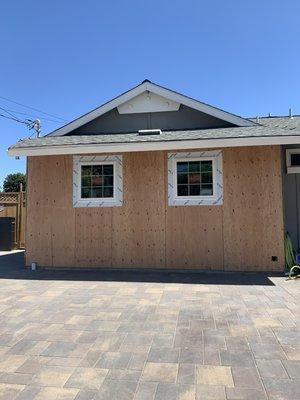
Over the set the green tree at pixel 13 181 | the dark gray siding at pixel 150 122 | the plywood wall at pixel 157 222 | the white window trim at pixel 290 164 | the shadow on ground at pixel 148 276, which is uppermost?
the green tree at pixel 13 181

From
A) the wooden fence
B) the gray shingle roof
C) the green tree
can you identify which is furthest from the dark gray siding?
the green tree

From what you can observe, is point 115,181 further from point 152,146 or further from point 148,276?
point 148,276

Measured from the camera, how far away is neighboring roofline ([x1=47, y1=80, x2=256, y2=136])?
916 cm

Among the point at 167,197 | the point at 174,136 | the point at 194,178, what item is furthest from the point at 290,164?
the point at 167,197

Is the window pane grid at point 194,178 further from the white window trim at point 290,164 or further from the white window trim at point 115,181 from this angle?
the white window trim at point 290,164

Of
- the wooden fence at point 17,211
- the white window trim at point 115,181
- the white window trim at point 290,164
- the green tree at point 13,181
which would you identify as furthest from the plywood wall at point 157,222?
the green tree at point 13,181

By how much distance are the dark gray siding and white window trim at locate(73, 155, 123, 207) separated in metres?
1.51

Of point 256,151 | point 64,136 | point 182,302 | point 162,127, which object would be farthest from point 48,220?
point 256,151

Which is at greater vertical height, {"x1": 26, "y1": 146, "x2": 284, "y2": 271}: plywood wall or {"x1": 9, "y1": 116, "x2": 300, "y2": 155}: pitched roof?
{"x1": 9, "y1": 116, "x2": 300, "y2": 155}: pitched roof

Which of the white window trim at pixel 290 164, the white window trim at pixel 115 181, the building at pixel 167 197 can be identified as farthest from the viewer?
the white window trim at pixel 290 164

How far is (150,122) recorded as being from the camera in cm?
975

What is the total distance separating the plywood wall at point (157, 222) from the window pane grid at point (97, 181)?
34cm

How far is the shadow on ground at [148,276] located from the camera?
716 centimetres

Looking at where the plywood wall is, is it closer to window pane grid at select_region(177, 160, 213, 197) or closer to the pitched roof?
window pane grid at select_region(177, 160, 213, 197)
